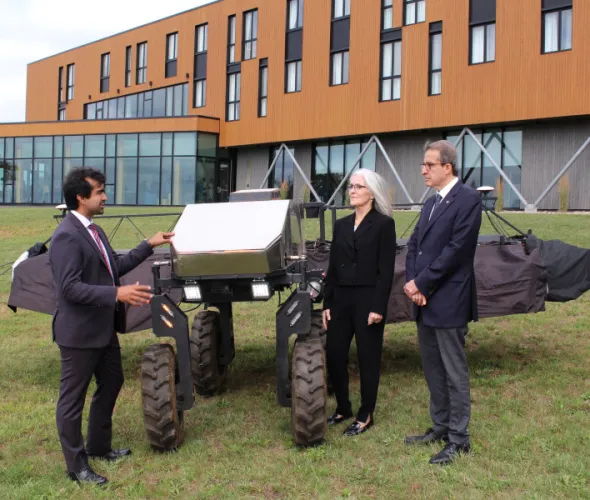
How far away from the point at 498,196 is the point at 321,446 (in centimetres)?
2343

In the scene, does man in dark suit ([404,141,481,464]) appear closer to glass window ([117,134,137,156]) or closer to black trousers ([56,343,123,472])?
black trousers ([56,343,123,472])

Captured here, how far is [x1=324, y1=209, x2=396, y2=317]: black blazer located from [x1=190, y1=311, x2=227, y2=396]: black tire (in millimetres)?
1737

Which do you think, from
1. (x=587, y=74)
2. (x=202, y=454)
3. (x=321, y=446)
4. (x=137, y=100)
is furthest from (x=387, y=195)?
(x=137, y=100)

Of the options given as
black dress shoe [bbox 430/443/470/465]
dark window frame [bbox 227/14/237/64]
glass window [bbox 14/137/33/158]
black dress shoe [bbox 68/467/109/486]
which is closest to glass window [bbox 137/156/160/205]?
dark window frame [bbox 227/14/237/64]

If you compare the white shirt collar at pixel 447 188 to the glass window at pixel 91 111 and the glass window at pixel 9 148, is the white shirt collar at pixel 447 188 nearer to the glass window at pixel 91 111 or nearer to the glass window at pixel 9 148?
the glass window at pixel 9 148

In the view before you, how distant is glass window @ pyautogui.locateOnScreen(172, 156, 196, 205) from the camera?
36344 mm

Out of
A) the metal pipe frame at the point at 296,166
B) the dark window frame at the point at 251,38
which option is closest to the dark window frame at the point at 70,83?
the dark window frame at the point at 251,38

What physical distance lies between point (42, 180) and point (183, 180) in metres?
9.58

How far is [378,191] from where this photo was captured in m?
5.14

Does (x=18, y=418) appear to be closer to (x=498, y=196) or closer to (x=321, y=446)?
(x=321, y=446)

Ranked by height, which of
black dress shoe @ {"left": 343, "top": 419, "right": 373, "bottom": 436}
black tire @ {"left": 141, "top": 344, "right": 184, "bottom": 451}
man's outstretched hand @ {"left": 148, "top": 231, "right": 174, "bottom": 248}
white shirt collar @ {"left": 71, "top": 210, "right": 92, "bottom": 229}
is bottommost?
black dress shoe @ {"left": 343, "top": 419, "right": 373, "bottom": 436}

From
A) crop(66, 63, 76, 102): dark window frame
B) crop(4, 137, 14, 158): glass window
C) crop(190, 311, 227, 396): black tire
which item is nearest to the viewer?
crop(190, 311, 227, 396): black tire

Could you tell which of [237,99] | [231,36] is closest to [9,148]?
[237,99]

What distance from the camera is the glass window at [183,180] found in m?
36.3
